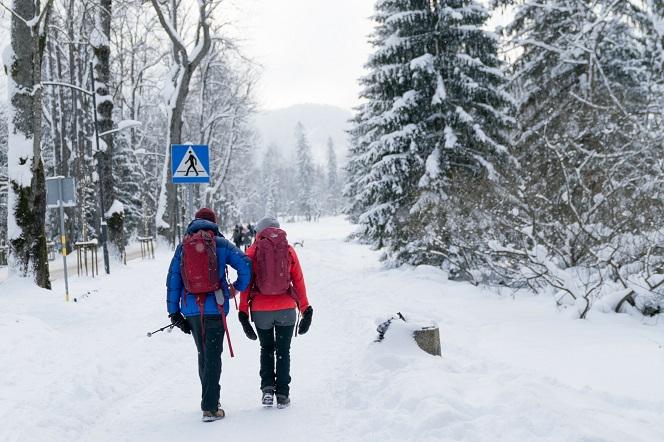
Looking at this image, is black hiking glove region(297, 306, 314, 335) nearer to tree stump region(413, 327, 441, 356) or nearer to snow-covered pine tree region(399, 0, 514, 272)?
tree stump region(413, 327, 441, 356)

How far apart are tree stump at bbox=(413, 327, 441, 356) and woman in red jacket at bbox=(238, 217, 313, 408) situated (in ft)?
5.50

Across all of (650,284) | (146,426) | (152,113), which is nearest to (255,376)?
(146,426)

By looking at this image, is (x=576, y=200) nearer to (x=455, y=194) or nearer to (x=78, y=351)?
(x=455, y=194)

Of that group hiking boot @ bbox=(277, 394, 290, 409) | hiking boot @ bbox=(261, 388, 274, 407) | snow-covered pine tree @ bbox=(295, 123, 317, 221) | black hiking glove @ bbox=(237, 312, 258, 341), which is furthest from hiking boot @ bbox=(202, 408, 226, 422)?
snow-covered pine tree @ bbox=(295, 123, 317, 221)

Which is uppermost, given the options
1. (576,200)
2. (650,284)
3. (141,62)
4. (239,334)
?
(141,62)

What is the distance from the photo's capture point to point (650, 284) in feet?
26.6

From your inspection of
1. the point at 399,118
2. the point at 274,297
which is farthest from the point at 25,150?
the point at 399,118

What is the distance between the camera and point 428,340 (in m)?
6.03

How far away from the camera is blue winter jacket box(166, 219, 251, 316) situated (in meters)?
4.69

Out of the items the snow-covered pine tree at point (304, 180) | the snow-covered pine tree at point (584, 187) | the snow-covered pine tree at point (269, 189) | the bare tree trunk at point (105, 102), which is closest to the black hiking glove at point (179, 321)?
the snow-covered pine tree at point (584, 187)

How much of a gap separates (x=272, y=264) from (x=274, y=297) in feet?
1.10

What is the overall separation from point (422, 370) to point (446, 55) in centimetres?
1074

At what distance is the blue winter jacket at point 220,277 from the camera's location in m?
4.69

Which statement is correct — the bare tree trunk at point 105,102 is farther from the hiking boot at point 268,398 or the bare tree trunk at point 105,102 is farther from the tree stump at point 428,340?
the tree stump at point 428,340
